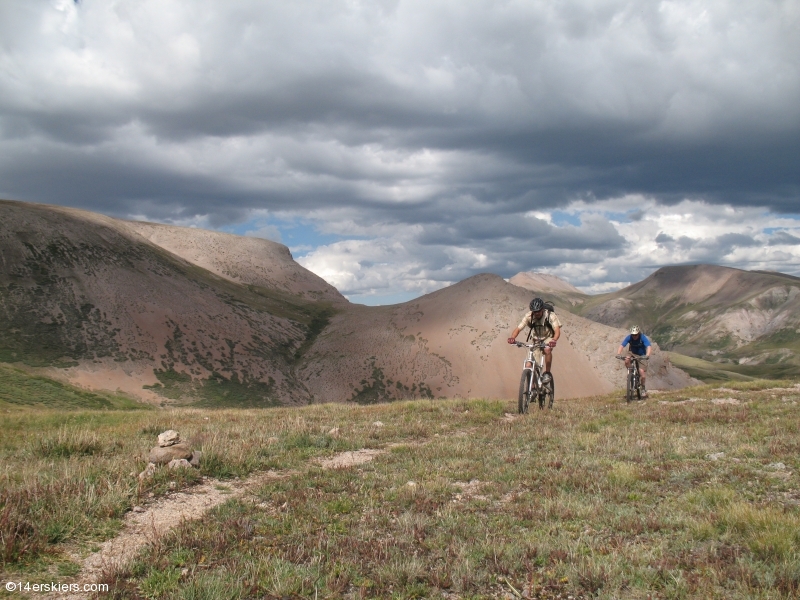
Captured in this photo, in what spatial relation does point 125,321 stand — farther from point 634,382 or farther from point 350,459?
point 350,459

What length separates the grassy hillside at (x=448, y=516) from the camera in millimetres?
4684

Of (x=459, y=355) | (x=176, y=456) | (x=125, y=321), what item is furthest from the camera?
(x=459, y=355)

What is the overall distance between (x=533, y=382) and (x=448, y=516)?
956cm

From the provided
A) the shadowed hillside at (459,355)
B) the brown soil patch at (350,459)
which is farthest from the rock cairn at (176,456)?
the shadowed hillside at (459,355)

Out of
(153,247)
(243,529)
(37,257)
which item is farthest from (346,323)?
(243,529)

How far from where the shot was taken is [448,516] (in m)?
6.32

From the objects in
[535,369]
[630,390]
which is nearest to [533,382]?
[535,369]

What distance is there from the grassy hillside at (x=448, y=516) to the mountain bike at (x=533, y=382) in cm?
382

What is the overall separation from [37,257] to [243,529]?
8072cm

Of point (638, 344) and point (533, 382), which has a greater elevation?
point (638, 344)

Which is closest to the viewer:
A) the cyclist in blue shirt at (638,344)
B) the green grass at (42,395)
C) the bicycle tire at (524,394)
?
the bicycle tire at (524,394)

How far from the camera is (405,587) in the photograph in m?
4.62

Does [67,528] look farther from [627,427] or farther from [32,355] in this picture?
[32,355]

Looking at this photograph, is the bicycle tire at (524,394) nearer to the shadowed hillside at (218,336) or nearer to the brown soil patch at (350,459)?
the brown soil patch at (350,459)
